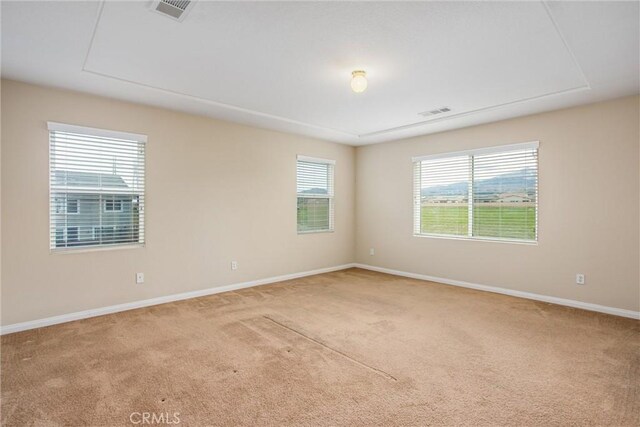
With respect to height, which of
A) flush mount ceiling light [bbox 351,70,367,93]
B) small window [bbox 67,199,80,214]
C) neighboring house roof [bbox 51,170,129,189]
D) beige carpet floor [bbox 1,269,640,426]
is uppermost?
flush mount ceiling light [bbox 351,70,367,93]

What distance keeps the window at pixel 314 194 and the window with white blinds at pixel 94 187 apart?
2617 millimetres

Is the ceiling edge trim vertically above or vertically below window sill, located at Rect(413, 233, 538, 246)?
above

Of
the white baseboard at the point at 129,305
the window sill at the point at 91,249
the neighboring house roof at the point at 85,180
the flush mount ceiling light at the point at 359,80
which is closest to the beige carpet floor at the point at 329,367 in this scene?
the white baseboard at the point at 129,305

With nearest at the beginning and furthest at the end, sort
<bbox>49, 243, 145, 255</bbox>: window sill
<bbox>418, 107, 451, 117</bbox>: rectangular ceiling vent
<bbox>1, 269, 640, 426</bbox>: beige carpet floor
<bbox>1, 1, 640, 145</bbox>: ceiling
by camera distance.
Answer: <bbox>1, 269, 640, 426</bbox>: beige carpet floor
<bbox>1, 1, 640, 145</bbox>: ceiling
<bbox>49, 243, 145, 255</bbox>: window sill
<bbox>418, 107, 451, 117</bbox>: rectangular ceiling vent

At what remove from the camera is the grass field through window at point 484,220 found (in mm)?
4660

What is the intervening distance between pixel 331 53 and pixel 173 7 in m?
1.23

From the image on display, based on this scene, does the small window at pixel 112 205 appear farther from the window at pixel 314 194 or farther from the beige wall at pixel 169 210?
the window at pixel 314 194

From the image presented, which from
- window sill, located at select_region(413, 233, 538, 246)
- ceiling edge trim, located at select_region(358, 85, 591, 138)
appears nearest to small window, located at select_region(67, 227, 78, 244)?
ceiling edge trim, located at select_region(358, 85, 591, 138)

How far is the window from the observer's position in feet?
19.7

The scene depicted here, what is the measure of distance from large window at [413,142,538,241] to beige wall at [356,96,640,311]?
5.3 inches

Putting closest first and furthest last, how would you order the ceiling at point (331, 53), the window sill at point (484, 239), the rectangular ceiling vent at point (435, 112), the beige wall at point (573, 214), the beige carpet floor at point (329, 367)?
the beige carpet floor at point (329, 367) → the ceiling at point (331, 53) → the beige wall at point (573, 214) → the rectangular ceiling vent at point (435, 112) → the window sill at point (484, 239)

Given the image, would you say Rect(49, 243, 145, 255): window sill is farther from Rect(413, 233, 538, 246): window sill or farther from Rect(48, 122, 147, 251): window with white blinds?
Rect(413, 233, 538, 246): window sill

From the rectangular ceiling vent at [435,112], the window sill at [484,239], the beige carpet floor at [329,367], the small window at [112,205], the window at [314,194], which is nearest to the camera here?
the beige carpet floor at [329,367]

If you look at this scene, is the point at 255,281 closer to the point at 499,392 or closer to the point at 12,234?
the point at 12,234
